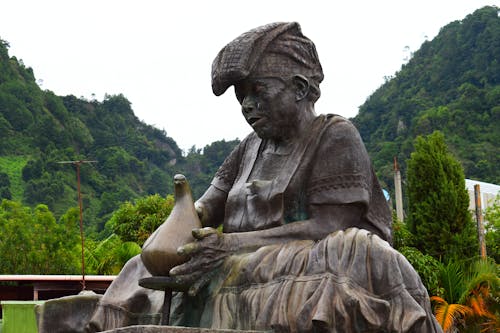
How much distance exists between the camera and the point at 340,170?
6406 millimetres

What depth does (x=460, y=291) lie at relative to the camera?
1986 centimetres

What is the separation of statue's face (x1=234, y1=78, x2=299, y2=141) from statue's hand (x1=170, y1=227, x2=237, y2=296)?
36.2 inches

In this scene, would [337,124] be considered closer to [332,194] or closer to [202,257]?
[332,194]

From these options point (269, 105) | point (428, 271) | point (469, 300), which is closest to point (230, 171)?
point (269, 105)

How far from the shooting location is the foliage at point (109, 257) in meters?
27.2

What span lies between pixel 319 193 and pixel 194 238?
0.88m

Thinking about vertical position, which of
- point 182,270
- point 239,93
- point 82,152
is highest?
point 82,152

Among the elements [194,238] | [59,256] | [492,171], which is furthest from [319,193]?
[492,171]

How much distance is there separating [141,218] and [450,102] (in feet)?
107

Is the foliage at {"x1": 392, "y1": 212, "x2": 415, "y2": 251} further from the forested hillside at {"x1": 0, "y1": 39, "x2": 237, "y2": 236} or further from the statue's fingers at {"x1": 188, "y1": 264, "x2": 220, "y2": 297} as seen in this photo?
the statue's fingers at {"x1": 188, "y1": 264, "x2": 220, "y2": 297}

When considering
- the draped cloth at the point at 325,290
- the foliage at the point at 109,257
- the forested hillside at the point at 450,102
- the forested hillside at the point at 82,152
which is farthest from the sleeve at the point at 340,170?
the forested hillside at the point at 450,102

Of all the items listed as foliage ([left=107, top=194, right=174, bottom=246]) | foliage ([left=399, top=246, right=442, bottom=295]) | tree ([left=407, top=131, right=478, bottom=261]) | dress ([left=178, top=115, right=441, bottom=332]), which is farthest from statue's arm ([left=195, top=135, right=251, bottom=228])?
foliage ([left=107, top=194, right=174, bottom=246])

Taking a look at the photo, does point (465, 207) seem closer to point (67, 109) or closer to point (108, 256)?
point (108, 256)

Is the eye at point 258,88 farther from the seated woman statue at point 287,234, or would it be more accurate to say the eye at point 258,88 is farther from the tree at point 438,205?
the tree at point 438,205
